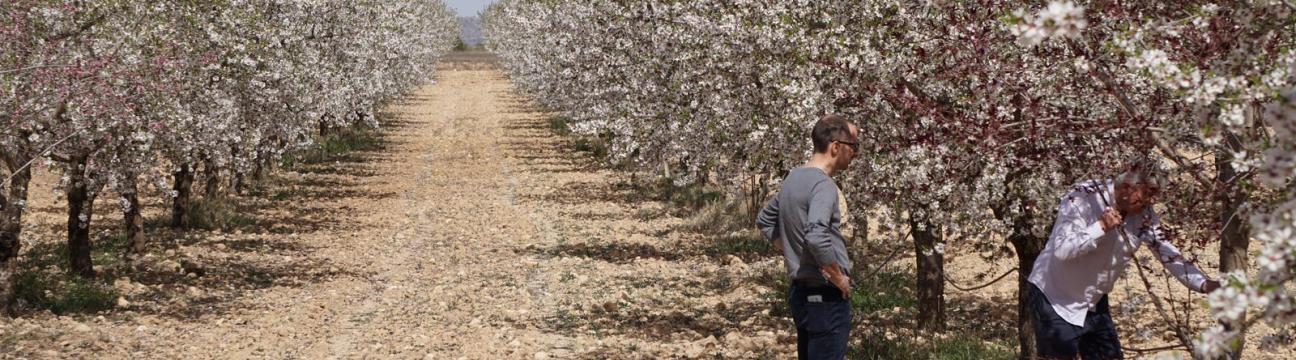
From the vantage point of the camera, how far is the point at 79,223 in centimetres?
1406

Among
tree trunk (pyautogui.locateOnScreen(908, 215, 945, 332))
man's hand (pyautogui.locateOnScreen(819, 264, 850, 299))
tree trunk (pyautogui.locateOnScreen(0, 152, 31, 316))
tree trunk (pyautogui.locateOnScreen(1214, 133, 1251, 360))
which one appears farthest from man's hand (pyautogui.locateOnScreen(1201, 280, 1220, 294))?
tree trunk (pyautogui.locateOnScreen(0, 152, 31, 316))

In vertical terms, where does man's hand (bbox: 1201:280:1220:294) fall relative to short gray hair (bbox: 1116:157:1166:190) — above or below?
below

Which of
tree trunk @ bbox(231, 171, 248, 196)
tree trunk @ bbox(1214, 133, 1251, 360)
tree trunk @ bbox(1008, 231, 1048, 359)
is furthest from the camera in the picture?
tree trunk @ bbox(231, 171, 248, 196)

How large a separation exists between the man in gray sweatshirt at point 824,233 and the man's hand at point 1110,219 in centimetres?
130

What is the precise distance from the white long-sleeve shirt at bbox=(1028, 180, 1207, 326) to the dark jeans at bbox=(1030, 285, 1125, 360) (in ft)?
0.20

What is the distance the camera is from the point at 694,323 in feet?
41.3

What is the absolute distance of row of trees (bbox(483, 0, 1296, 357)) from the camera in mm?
3570

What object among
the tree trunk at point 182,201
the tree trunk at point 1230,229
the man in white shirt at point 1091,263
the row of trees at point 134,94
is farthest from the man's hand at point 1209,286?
the tree trunk at point 182,201

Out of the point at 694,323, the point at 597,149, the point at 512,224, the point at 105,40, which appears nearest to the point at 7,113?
the point at 105,40

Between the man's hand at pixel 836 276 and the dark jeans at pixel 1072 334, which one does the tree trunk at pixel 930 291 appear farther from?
the man's hand at pixel 836 276

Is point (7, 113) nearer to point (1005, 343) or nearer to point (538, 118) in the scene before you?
point (1005, 343)

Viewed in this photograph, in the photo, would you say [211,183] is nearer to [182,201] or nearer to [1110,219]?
[182,201]

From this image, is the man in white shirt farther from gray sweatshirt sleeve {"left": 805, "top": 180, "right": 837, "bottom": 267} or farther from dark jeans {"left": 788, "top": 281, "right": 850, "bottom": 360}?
gray sweatshirt sleeve {"left": 805, "top": 180, "right": 837, "bottom": 267}

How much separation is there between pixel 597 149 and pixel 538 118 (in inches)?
717
